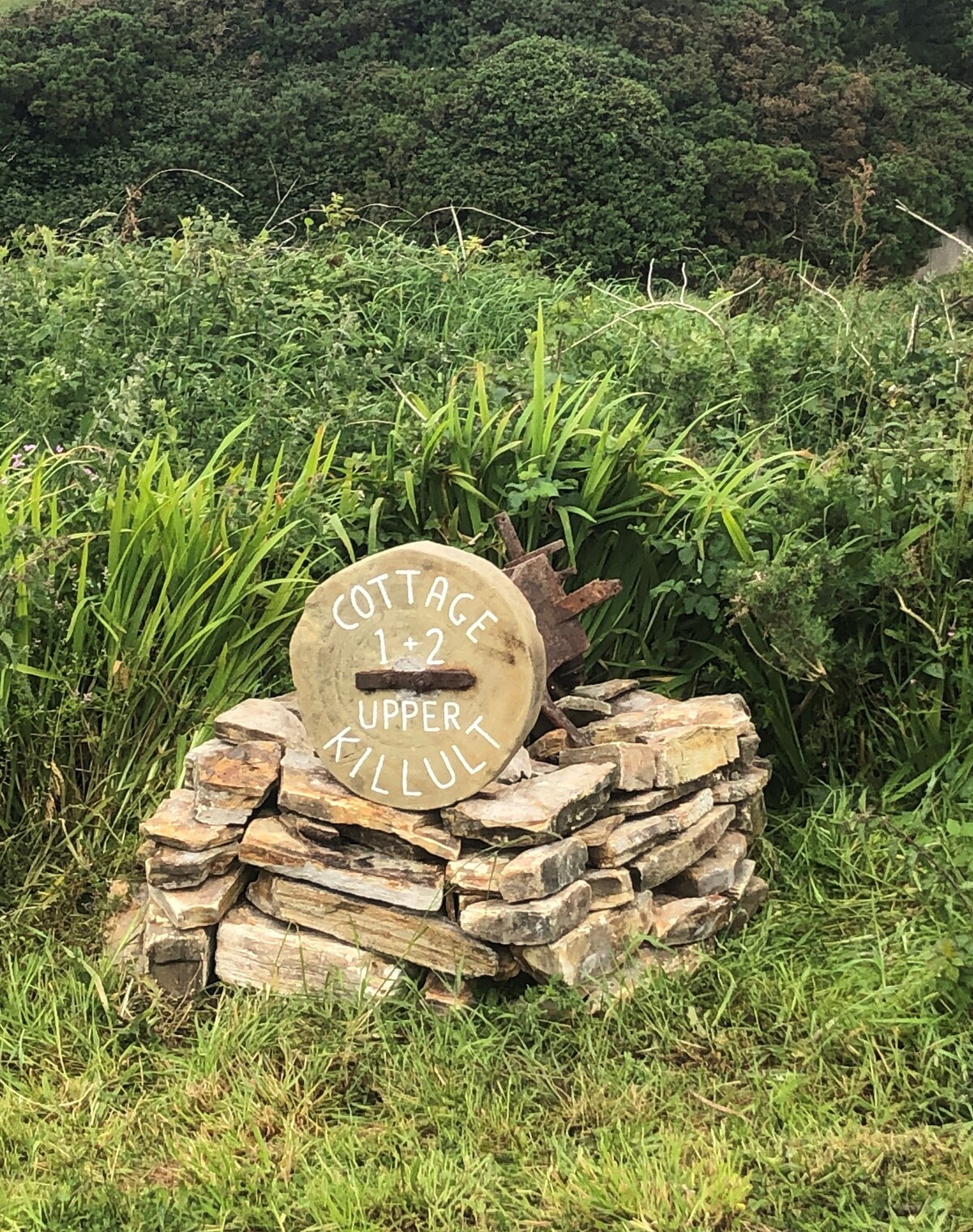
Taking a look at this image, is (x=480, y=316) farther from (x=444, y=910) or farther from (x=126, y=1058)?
(x=126, y=1058)

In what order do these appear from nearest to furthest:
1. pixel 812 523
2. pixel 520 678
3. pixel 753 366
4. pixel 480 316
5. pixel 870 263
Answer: pixel 520 678, pixel 812 523, pixel 753 366, pixel 480 316, pixel 870 263

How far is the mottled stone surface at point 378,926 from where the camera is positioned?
2.57 meters

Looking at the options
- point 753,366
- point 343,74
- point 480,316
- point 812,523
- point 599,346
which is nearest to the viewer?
point 812,523

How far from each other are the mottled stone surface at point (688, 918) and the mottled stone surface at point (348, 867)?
0.57 meters

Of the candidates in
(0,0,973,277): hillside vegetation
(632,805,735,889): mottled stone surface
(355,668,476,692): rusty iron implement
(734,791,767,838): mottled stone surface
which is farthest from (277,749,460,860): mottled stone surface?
(0,0,973,277): hillside vegetation

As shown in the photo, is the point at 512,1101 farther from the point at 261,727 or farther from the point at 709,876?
the point at 261,727

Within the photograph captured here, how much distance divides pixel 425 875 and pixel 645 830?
22.3 inches

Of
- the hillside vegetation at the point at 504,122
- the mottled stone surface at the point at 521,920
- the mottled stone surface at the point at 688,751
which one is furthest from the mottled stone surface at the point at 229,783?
the hillside vegetation at the point at 504,122

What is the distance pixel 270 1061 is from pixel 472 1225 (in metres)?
0.61

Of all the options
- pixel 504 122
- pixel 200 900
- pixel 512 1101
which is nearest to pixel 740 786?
pixel 512 1101

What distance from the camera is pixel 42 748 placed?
3068 mm

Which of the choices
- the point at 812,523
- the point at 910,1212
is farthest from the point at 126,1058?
the point at 812,523

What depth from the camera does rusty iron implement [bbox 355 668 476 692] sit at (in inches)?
104

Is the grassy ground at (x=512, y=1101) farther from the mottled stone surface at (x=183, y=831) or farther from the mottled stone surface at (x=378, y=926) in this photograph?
the mottled stone surface at (x=183, y=831)
